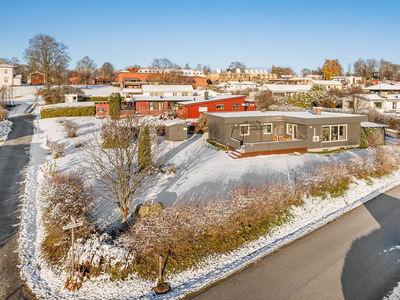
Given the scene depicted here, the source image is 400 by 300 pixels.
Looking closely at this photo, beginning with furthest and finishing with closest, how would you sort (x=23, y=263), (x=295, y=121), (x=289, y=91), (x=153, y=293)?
1. (x=289, y=91)
2. (x=295, y=121)
3. (x=23, y=263)
4. (x=153, y=293)

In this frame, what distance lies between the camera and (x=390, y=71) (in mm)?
103062

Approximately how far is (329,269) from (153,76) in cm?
6468

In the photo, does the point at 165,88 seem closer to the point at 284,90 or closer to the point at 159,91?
the point at 159,91

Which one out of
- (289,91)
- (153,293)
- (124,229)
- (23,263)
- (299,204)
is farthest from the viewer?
(289,91)

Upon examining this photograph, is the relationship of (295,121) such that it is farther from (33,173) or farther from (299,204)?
(33,173)

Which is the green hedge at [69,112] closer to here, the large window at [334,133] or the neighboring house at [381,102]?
the large window at [334,133]

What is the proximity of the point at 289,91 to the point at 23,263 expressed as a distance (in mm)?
54009

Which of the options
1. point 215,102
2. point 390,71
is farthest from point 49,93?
point 390,71

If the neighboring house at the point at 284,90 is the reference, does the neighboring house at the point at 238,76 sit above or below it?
above

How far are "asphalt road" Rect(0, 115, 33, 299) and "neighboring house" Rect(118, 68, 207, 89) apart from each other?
3931 cm

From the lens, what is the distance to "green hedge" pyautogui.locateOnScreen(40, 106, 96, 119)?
3566cm

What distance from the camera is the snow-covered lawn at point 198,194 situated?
7852 millimetres

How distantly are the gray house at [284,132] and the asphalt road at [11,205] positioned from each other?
1384 centimetres

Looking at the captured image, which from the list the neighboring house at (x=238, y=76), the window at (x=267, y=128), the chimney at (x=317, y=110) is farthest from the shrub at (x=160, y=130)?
the neighboring house at (x=238, y=76)
